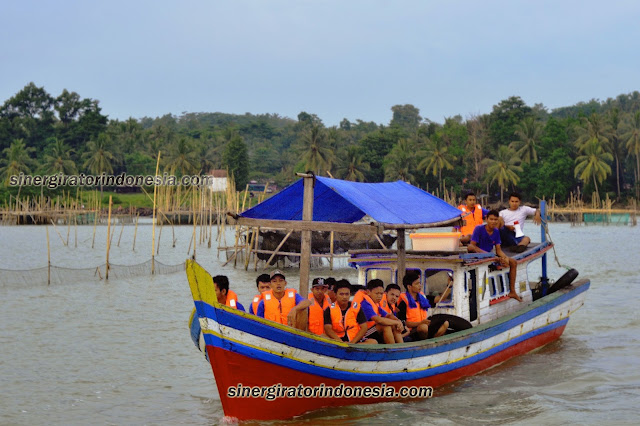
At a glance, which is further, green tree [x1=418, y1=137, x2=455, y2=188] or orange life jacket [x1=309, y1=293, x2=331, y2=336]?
green tree [x1=418, y1=137, x2=455, y2=188]

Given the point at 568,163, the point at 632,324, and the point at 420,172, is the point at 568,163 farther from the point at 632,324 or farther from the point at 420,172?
the point at 632,324

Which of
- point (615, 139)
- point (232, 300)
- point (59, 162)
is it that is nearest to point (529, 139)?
point (615, 139)

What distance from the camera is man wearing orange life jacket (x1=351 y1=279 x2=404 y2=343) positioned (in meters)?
9.51

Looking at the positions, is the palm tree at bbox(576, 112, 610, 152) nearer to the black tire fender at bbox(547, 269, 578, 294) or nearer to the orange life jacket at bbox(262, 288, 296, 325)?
the black tire fender at bbox(547, 269, 578, 294)

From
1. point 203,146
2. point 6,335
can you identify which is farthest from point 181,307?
point 203,146

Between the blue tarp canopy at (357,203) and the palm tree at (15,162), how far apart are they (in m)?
72.0

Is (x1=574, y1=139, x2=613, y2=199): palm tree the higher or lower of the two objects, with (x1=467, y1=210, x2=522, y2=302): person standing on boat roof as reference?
higher

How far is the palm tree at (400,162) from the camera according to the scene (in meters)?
79.4

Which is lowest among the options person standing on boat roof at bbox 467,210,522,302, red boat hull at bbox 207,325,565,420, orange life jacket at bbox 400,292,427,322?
red boat hull at bbox 207,325,565,420

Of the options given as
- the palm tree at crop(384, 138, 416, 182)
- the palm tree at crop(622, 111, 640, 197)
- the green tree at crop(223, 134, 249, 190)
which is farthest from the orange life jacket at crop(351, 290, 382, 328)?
the green tree at crop(223, 134, 249, 190)

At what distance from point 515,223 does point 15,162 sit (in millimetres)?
75915

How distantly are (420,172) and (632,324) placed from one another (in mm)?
64370

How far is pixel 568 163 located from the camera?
74562 millimetres

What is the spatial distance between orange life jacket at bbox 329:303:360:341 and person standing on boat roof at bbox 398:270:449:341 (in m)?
1.31
